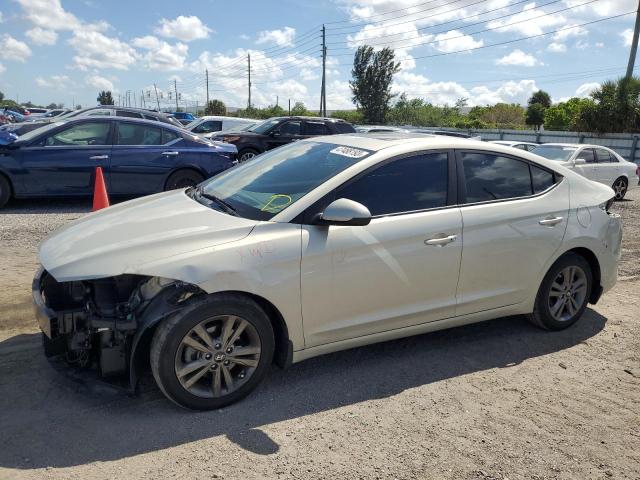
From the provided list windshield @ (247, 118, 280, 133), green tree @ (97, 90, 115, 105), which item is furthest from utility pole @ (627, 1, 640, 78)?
green tree @ (97, 90, 115, 105)

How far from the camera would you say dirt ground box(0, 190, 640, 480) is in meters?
2.76

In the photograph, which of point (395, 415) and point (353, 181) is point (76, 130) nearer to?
point (353, 181)

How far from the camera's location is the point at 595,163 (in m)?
13.3

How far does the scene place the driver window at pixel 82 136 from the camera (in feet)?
28.3

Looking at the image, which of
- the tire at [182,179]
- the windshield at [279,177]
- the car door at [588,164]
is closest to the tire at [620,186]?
the car door at [588,164]

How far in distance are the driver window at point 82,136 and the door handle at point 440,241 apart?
6956 mm

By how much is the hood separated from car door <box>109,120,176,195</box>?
18.0 ft

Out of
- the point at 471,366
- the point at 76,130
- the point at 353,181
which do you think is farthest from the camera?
the point at 76,130

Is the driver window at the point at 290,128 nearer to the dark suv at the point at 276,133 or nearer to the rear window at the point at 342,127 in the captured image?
the dark suv at the point at 276,133

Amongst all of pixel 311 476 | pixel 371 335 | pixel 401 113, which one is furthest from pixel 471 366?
pixel 401 113

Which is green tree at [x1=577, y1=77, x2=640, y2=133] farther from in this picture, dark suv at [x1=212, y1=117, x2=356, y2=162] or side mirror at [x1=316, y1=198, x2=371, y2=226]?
side mirror at [x1=316, y1=198, x2=371, y2=226]

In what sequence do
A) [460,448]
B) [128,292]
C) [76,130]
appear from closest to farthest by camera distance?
[460,448] < [128,292] < [76,130]

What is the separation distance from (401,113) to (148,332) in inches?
2668

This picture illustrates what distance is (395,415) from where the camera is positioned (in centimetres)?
325
